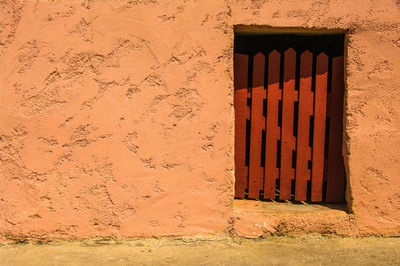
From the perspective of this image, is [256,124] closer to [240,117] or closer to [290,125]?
[240,117]

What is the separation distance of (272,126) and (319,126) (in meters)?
0.41

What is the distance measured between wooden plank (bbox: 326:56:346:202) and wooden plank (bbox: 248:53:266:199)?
1.98 ft

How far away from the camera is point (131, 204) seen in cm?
301

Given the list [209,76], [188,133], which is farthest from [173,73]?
[188,133]

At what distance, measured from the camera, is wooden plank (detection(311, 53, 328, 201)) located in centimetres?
324

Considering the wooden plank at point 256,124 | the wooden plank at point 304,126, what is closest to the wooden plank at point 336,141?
the wooden plank at point 304,126

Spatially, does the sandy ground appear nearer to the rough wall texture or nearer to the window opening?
the rough wall texture

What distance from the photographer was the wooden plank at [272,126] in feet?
10.7

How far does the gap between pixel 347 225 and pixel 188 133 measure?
1.52 metres

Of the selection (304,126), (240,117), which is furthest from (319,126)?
(240,117)

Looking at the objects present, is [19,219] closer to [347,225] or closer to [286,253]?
[286,253]

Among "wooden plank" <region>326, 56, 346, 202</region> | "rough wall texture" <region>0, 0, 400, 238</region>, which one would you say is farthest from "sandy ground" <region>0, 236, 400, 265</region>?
"wooden plank" <region>326, 56, 346, 202</region>

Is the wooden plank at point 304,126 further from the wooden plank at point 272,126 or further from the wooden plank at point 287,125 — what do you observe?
the wooden plank at point 272,126

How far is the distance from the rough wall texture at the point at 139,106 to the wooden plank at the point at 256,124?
0.35 meters
